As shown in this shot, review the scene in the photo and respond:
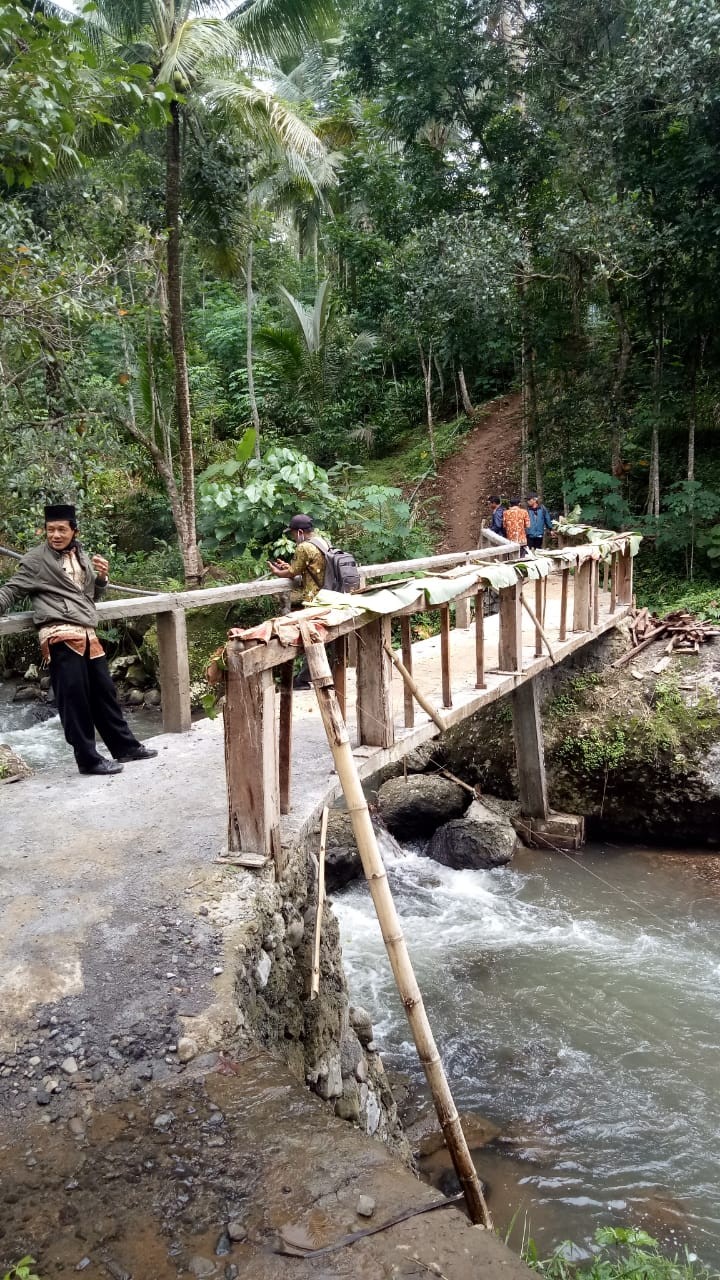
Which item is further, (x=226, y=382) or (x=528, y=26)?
(x=226, y=382)

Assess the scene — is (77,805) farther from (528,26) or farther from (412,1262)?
(528,26)

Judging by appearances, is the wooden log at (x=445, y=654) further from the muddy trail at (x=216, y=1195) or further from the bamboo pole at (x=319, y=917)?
the muddy trail at (x=216, y=1195)

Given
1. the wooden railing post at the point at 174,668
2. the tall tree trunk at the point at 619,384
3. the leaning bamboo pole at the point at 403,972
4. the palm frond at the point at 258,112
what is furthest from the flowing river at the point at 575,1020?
the palm frond at the point at 258,112

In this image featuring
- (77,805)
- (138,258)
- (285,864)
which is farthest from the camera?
(138,258)

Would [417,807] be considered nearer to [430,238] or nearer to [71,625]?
[71,625]

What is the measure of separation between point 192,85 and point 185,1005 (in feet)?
42.5

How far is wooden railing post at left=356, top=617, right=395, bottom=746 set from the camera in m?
4.77

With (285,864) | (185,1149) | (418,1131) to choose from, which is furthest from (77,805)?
(418,1131)

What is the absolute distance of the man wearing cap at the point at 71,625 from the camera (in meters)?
4.70

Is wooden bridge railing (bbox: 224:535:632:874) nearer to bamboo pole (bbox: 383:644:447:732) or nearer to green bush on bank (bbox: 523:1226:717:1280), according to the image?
bamboo pole (bbox: 383:644:447:732)

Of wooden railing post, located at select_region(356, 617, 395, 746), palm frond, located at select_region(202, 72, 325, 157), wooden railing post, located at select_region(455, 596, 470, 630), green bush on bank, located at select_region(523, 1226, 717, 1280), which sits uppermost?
palm frond, located at select_region(202, 72, 325, 157)

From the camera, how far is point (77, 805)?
4.53 metres

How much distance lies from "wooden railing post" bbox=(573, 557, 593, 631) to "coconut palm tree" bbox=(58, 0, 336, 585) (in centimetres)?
648

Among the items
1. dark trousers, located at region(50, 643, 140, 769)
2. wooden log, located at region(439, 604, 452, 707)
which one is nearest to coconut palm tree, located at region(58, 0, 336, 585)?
wooden log, located at region(439, 604, 452, 707)
